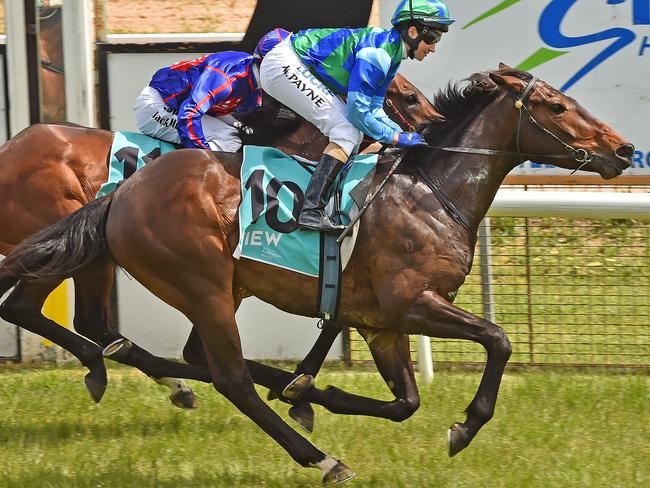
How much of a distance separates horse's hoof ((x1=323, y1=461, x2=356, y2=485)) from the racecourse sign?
3.09 m

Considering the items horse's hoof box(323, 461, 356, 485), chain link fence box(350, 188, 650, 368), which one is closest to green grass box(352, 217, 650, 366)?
chain link fence box(350, 188, 650, 368)

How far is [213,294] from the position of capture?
17.4ft

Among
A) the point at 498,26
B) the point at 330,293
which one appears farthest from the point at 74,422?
the point at 498,26

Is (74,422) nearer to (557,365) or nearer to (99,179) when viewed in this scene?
(99,179)

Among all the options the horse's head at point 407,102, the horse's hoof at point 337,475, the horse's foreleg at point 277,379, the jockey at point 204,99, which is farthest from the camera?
the horse's head at point 407,102

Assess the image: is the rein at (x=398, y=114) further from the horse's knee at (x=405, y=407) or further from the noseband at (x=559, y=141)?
the horse's knee at (x=405, y=407)

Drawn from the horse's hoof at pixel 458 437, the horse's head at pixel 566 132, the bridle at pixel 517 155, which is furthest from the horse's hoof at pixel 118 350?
the horse's head at pixel 566 132

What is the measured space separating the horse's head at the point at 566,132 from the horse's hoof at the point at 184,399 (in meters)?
2.22

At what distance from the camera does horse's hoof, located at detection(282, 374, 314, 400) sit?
568 cm

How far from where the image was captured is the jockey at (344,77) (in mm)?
5355

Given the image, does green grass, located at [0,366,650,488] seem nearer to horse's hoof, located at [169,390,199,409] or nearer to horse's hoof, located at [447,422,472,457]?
horse's hoof, located at [169,390,199,409]

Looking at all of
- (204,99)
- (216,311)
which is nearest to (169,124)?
(204,99)

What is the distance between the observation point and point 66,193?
21.1 feet

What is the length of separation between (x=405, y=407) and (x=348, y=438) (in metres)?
0.58
